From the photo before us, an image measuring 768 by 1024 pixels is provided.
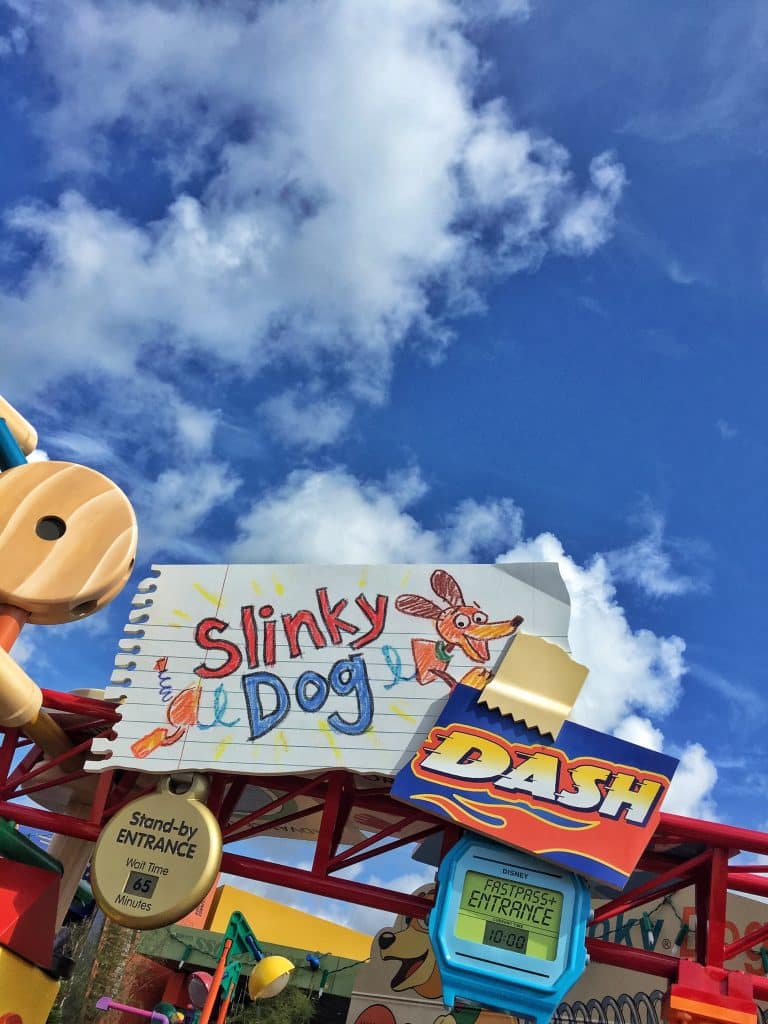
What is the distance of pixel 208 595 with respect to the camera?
9516 millimetres

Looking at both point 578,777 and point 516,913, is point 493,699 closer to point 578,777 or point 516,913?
point 578,777

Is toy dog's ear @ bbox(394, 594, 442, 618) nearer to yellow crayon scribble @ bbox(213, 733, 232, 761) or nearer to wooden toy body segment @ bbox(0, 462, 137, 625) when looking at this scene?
yellow crayon scribble @ bbox(213, 733, 232, 761)

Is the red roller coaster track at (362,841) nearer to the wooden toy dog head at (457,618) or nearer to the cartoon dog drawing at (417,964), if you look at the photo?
the wooden toy dog head at (457,618)

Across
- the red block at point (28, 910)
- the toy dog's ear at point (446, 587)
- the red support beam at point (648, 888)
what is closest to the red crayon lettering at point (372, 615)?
the toy dog's ear at point (446, 587)

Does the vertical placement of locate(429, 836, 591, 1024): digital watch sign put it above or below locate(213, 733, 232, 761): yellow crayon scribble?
below

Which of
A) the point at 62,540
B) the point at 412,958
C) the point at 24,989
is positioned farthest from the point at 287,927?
the point at 62,540

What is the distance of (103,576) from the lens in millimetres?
8031

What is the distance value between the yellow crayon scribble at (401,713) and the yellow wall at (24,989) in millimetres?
4144

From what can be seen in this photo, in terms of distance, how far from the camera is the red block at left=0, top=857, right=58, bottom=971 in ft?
27.2

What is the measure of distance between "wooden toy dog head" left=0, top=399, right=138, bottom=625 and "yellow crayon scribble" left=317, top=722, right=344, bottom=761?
7.58ft

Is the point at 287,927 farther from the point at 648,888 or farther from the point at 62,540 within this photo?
the point at 62,540

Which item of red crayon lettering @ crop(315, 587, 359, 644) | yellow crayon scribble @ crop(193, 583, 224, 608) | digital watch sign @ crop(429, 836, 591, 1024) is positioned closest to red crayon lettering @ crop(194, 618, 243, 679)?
yellow crayon scribble @ crop(193, 583, 224, 608)

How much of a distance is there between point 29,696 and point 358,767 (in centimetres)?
302

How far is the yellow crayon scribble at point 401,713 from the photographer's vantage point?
841cm
